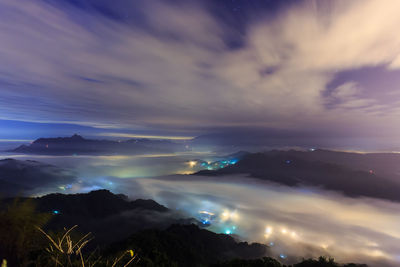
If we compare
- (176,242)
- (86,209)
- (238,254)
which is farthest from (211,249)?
(86,209)

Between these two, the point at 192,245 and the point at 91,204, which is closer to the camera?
the point at 192,245

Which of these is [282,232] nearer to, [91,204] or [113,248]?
[113,248]

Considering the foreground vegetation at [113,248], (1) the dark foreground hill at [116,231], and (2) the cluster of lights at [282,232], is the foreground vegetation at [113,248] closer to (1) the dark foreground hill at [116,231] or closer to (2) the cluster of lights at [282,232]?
(1) the dark foreground hill at [116,231]

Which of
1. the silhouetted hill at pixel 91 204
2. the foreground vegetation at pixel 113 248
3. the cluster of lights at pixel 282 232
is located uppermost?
the foreground vegetation at pixel 113 248

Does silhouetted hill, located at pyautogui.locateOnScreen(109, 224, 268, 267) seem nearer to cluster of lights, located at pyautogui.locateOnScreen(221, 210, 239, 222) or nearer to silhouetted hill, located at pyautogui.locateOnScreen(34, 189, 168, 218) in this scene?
cluster of lights, located at pyautogui.locateOnScreen(221, 210, 239, 222)

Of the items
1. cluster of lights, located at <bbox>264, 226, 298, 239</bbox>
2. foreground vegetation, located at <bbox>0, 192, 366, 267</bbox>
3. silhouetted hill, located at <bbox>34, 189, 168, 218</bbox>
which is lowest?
cluster of lights, located at <bbox>264, 226, 298, 239</bbox>

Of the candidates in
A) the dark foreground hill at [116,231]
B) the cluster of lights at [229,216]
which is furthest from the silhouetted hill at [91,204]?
the cluster of lights at [229,216]

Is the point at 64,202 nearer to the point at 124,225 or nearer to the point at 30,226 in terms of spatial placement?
the point at 124,225

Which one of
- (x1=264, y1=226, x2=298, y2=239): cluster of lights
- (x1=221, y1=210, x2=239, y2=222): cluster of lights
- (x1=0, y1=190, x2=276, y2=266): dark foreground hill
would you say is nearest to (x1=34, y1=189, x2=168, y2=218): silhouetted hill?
(x1=0, y1=190, x2=276, y2=266): dark foreground hill

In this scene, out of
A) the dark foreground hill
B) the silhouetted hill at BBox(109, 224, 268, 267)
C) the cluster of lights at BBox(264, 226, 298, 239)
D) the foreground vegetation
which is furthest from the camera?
the cluster of lights at BBox(264, 226, 298, 239)

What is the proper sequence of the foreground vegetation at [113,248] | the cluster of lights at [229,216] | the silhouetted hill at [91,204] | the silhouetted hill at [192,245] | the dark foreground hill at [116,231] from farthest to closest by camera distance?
the cluster of lights at [229,216]
the silhouetted hill at [91,204]
the silhouetted hill at [192,245]
the dark foreground hill at [116,231]
the foreground vegetation at [113,248]

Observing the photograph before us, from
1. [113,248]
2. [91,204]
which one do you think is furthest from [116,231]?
[113,248]
